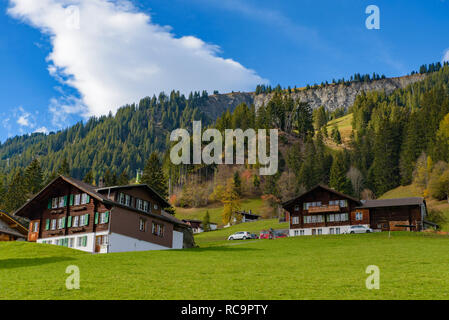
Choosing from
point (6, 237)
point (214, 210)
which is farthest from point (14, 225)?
point (214, 210)

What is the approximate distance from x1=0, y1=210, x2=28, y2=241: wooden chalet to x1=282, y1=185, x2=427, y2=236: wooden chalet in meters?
46.1

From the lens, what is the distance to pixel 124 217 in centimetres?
6053

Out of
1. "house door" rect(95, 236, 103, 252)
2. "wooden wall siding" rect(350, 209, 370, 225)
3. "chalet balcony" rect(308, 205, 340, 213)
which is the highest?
"chalet balcony" rect(308, 205, 340, 213)

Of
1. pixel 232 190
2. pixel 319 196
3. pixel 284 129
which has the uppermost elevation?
pixel 284 129

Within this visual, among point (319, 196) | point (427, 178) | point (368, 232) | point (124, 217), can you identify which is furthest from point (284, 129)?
point (124, 217)

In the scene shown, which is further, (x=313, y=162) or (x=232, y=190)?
(x=313, y=162)

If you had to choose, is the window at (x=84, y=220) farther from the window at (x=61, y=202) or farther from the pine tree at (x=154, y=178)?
the pine tree at (x=154, y=178)

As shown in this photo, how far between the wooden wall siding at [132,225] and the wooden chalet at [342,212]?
32337 mm

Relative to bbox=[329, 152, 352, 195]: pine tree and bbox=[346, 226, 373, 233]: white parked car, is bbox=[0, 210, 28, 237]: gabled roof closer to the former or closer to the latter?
bbox=[346, 226, 373, 233]: white parked car

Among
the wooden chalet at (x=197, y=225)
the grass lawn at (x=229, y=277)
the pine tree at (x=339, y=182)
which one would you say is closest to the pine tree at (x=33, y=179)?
the wooden chalet at (x=197, y=225)

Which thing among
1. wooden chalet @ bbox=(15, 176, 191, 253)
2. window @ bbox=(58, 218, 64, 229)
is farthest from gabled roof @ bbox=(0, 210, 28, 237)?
window @ bbox=(58, 218, 64, 229)

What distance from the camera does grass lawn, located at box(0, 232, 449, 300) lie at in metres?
21.8
